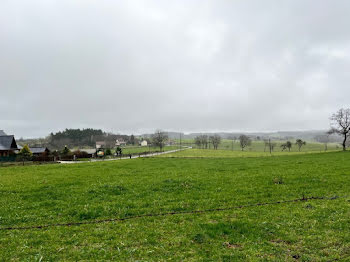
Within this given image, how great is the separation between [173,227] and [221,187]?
8.43 metres

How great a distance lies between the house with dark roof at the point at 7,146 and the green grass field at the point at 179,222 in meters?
73.3

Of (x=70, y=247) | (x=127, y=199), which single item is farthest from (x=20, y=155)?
(x=70, y=247)

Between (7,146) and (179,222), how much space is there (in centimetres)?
9055

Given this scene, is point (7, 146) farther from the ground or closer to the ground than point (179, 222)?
farther from the ground

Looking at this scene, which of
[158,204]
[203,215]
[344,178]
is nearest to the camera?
[203,215]

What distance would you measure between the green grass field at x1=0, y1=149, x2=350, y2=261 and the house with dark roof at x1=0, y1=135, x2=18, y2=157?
7332 centimetres

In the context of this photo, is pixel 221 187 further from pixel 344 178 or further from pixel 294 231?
pixel 344 178

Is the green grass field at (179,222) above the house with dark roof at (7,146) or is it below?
below

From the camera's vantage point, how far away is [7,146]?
7725 cm

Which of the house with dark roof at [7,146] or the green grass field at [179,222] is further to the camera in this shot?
the house with dark roof at [7,146]

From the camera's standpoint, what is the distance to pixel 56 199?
15453mm

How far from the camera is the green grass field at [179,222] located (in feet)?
26.1

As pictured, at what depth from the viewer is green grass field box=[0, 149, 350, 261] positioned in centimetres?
795

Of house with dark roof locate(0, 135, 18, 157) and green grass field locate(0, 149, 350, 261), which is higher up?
house with dark roof locate(0, 135, 18, 157)
